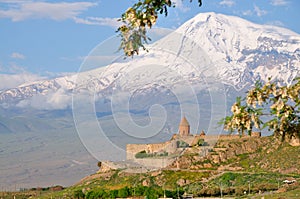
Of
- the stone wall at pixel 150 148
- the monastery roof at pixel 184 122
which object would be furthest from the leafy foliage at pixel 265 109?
the monastery roof at pixel 184 122

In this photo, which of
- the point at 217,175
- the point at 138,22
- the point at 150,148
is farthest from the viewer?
the point at 150,148

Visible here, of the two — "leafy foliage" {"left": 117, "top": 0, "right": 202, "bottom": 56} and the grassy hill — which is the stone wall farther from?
"leafy foliage" {"left": 117, "top": 0, "right": 202, "bottom": 56}

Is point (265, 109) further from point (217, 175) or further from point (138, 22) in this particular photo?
point (217, 175)

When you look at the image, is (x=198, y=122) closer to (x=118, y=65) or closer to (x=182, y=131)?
(x=182, y=131)

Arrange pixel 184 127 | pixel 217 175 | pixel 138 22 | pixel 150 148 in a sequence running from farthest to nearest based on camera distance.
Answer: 1. pixel 184 127
2. pixel 150 148
3. pixel 217 175
4. pixel 138 22

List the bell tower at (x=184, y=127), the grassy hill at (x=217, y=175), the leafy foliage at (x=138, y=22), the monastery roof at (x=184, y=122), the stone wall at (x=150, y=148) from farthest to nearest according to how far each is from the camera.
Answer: the monastery roof at (x=184, y=122), the bell tower at (x=184, y=127), the stone wall at (x=150, y=148), the grassy hill at (x=217, y=175), the leafy foliage at (x=138, y=22)

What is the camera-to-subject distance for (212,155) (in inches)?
2328

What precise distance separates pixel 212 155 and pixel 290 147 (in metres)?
6.60

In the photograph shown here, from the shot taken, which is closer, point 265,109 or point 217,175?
point 265,109

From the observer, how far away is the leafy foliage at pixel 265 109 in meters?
8.09

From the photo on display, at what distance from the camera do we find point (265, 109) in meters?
8.28

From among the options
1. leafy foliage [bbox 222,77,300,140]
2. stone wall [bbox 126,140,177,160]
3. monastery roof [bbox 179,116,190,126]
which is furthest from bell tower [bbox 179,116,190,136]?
leafy foliage [bbox 222,77,300,140]

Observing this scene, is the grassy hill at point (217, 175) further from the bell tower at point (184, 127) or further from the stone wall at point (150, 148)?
the bell tower at point (184, 127)

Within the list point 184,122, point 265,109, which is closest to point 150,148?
point 184,122
